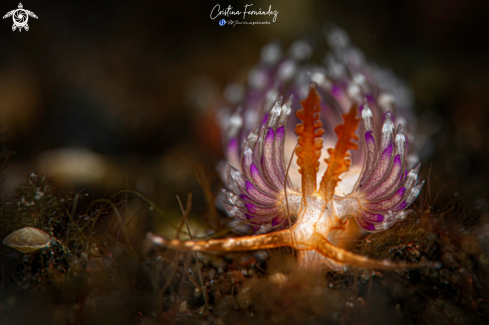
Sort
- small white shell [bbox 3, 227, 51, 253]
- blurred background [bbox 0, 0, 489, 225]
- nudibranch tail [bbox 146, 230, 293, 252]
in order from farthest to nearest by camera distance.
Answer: blurred background [bbox 0, 0, 489, 225] → small white shell [bbox 3, 227, 51, 253] → nudibranch tail [bbox 146, 230, 293, 252]

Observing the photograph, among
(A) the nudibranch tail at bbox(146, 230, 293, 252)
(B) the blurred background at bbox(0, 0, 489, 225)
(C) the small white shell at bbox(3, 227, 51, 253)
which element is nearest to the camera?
(A) the nudibranch tail at bbox(146, 230, 293, 252)

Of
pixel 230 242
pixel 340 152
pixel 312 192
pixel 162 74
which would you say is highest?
pixel 162 74

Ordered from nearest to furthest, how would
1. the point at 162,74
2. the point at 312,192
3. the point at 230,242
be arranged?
the point at 230,242 < the point at 312,192 < the point at 162,74

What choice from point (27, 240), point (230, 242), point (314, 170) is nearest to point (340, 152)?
point (314, 170)

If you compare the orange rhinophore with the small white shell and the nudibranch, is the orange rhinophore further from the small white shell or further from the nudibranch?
the small white shell

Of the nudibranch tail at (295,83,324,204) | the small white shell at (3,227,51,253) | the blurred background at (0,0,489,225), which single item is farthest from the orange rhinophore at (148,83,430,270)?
the small white shell at (3,227,51,253)

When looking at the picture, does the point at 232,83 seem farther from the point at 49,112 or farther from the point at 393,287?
the point at 393,287

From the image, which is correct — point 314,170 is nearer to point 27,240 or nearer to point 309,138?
point 309,138

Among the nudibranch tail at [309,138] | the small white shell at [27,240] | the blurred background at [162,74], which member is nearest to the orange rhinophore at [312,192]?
the nudibranch tail at [309,138]
